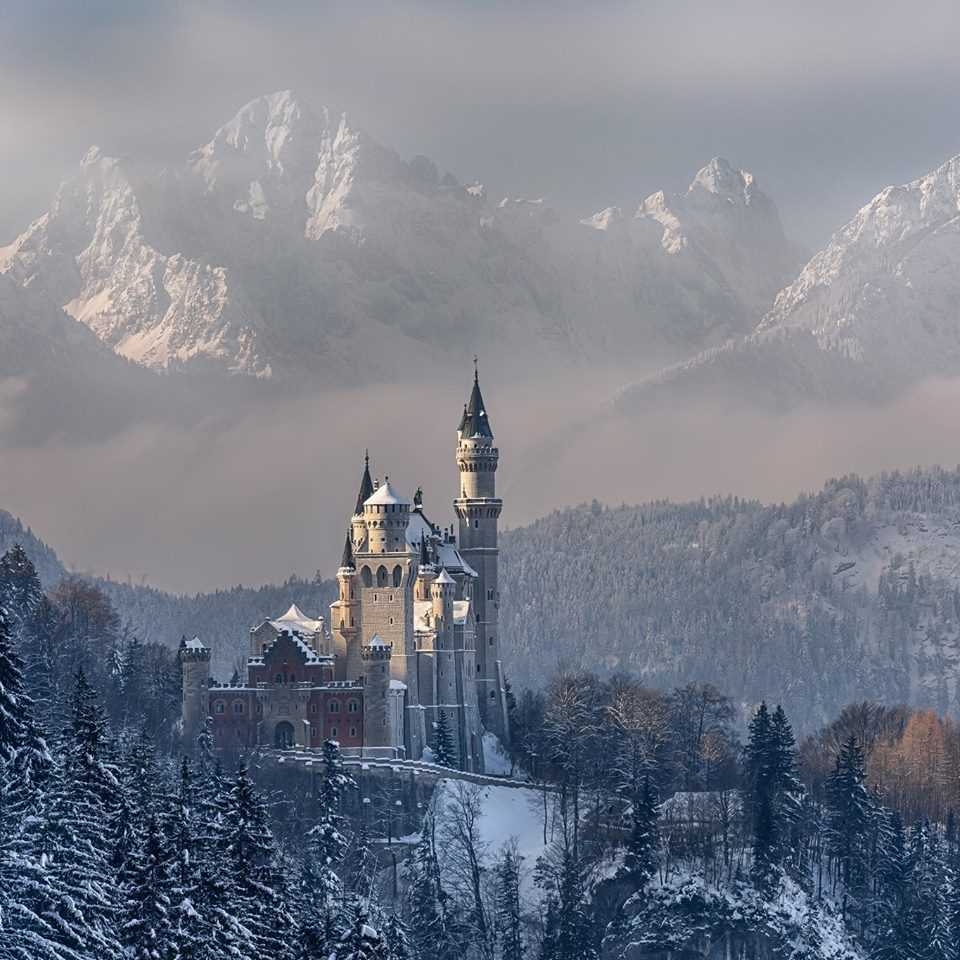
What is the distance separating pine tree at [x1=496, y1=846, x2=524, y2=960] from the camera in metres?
184

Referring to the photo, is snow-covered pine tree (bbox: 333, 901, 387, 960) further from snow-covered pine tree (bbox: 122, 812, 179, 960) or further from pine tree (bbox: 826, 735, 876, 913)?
pine tree (bbox: 826, 735, 876, 913)

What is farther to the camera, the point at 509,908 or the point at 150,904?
the point at 509,908

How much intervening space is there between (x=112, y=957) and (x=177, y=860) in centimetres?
872

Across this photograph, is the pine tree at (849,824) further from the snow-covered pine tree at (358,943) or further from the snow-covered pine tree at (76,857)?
the snow-covered pine tree at (358,943)

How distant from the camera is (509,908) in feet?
615

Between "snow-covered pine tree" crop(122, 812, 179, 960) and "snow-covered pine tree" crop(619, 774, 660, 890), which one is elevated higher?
"snow-covered pine tree" crop(619, 774, 660, 890)

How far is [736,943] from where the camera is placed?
188625mm

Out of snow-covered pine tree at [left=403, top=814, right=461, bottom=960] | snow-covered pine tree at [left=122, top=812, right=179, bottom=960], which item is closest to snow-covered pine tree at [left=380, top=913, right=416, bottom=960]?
snow-covered pine tree at [left=403, top=814, right=461, bottom=960]

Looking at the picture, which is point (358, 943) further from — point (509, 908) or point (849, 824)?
point (849, 824)

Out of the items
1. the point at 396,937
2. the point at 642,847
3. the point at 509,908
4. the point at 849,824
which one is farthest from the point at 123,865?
the point at 849,824

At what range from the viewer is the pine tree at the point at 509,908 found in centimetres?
18425

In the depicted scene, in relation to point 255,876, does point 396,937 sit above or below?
below

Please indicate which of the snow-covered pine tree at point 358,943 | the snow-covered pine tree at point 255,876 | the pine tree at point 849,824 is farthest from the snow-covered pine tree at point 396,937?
the pine tree at point 849,824

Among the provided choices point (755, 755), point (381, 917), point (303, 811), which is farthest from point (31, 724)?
point (755, 755)
